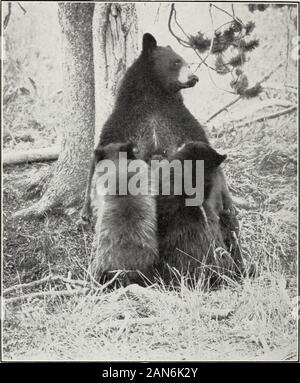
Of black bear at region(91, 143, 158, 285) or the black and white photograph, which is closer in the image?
the black and white photograph

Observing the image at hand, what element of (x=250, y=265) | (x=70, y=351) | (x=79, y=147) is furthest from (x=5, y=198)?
(x=250, y=265)

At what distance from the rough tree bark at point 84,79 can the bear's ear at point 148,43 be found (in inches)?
4.1

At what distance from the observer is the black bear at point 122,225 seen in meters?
4.77

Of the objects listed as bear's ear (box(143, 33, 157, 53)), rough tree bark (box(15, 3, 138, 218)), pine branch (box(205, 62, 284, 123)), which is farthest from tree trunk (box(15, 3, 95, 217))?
pine branch (box(205, 62, 284, 123))

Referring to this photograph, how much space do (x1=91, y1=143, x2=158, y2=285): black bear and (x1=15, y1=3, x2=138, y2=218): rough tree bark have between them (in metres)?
0.22

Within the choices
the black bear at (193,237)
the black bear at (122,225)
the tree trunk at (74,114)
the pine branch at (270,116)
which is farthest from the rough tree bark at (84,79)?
the pine branch at (270,116)

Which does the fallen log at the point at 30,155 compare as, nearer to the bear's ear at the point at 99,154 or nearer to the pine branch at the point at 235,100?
the bear's ear at the point at 99,154

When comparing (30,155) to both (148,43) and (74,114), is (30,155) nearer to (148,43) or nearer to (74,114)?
(74,114)

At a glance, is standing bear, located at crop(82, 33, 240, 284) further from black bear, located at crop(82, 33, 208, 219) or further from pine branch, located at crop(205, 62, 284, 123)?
pine branch, located at crop(205, 62, 284, 123)

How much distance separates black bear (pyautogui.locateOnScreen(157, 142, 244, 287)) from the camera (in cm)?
482

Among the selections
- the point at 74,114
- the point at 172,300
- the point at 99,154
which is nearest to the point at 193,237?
the point at 172,300

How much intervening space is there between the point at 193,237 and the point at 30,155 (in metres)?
1.36

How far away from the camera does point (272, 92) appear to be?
493 centimetres
